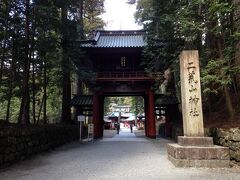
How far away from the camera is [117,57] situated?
2517 centimetres

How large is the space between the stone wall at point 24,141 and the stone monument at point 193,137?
19.0 ft

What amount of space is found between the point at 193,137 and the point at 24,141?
6774 mm

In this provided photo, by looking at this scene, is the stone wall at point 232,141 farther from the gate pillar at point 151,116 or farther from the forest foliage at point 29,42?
the gate pillar at point 151,116

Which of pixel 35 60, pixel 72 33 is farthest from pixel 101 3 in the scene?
pixel 35 60

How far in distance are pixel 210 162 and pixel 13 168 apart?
643 cm

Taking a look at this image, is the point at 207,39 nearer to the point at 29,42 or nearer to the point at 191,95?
the point at 191,95

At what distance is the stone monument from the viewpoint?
31.4 feet

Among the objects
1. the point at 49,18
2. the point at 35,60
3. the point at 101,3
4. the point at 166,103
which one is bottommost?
the point at 166,103

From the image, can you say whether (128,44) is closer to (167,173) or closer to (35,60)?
(35,60)

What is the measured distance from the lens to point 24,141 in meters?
A: 12.3

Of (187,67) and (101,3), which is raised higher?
(101,3)

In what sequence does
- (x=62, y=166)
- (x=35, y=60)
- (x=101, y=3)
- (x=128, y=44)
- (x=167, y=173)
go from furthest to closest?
(x=101, y=3)
(x=128, y=44)
(x=35, y=60)
(x=62, y=166)
(x=167, y=173)

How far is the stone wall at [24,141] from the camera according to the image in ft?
34.1

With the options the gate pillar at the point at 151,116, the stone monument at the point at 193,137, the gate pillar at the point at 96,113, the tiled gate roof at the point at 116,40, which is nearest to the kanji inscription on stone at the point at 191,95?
the stone monument at the point at 193,137
